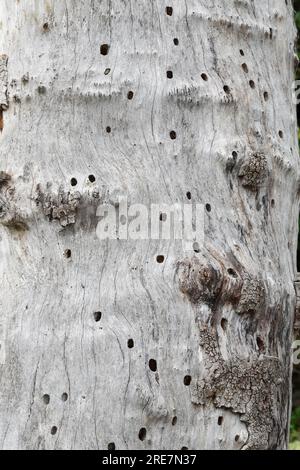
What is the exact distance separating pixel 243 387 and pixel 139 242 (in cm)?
47

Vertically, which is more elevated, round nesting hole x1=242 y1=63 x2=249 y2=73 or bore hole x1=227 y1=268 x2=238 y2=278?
round nesting hole x1=242 y1=63 x2=249 y2=73

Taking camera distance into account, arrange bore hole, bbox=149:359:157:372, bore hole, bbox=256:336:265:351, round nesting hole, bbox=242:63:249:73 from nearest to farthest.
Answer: bore hole, bbox=149:359:157:372, bore hole, bbox=256:336:265:351, round nesting hole, bbox=242:63:249:73

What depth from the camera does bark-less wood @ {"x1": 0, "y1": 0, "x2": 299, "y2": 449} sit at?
2.08 meters

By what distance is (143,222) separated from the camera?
2.14 metres

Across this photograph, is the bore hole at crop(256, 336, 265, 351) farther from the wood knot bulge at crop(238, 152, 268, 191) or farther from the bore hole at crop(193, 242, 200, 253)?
the wood knot bulge at crop(238, 152, 268, 191)

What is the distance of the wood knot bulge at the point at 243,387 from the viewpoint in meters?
2.08

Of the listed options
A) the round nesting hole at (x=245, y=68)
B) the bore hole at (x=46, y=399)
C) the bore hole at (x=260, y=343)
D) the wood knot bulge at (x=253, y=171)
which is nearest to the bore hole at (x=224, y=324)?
the bore hole at (x=260, y=343)

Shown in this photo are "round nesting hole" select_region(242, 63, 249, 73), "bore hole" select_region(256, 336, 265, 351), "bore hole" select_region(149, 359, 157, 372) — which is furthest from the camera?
"round nesting hole" select_region(242, 63, 249, 73)

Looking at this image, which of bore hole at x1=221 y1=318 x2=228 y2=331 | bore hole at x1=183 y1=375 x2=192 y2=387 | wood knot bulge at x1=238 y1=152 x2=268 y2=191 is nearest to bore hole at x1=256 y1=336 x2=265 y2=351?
bore hole at x1=221 y1=318 x2=228 y2=331

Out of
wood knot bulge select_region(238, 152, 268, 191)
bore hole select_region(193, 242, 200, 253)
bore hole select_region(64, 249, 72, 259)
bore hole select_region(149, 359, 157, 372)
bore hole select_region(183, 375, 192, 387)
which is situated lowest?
bore hole select_region(183, 375, 192, 387)

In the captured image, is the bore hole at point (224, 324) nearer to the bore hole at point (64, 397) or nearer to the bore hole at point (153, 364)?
the bore hole at point (153, 364)

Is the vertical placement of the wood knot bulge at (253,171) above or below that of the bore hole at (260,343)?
above

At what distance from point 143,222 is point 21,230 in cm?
36
